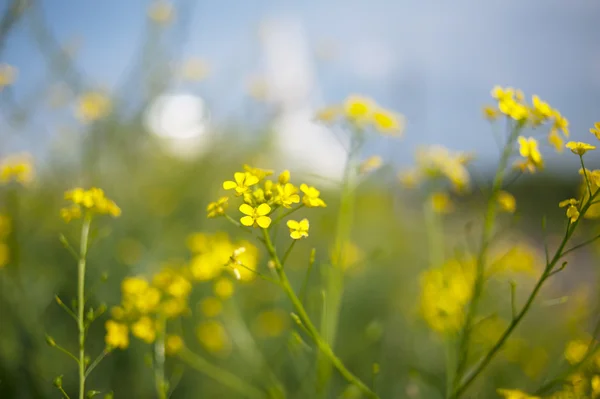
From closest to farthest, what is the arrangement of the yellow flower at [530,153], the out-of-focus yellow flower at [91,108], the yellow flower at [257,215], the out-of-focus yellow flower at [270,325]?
the yellow flower at [257,215] → the yellow flower at [530,153] → the out-of-focus yellow flower at [270,325] → the out-of-focus yellow flower at [91,108]

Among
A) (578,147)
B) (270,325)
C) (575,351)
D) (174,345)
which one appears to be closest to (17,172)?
(174,345)

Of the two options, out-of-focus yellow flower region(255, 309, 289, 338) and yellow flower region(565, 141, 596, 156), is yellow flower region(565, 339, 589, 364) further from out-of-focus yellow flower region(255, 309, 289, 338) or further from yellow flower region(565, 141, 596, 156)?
out-of-focus yellow flower region(255, 309, 289, 338)

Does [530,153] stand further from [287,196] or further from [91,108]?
[91,108]

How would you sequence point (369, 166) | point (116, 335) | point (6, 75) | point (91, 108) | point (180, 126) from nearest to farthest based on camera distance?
point (116, 335)
point (369, 166)
point (6, 75)
point (91, 108)
point (180, 126)

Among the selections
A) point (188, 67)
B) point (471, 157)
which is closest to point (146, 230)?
point (188, 67)

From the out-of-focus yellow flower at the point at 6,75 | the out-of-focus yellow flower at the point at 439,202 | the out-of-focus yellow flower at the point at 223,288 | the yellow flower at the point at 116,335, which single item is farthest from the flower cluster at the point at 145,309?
the out-of-focus yellow flower at the point at 6,75

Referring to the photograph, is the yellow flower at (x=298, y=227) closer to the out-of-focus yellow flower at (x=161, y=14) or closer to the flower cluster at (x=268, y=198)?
the flower cluster at (x=268, y=198)

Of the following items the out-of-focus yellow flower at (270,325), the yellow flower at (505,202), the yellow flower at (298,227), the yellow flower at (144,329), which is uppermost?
the yellow flower at (298,227)
